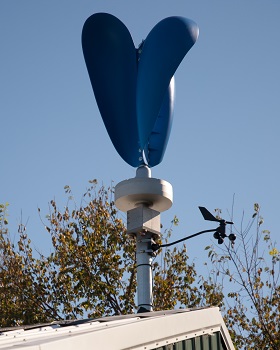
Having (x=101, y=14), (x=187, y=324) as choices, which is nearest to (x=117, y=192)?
(x=101, y=14)

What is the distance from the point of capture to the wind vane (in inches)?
341

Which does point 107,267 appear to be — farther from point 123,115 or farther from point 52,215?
point 123,115

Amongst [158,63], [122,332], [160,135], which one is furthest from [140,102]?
[122,332]

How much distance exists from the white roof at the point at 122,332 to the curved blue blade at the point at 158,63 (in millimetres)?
2882

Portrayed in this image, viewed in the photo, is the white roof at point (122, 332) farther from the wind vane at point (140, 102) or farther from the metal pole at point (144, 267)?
the wind vane at point (140, 102)

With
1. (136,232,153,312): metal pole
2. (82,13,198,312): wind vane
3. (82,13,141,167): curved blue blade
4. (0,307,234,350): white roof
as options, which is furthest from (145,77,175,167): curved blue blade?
(0,307,234,350): white roof

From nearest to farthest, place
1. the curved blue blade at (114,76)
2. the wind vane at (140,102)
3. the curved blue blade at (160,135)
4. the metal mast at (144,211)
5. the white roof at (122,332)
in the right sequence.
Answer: the white roof at (122,332) → the metal mast at (144,211) → the wind vane at (140,102) → the curved blue blade at (114,76) → the curved blue blade at (160,135)

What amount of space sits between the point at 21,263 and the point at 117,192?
29.7 ft

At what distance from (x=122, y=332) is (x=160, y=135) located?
15.5 ft

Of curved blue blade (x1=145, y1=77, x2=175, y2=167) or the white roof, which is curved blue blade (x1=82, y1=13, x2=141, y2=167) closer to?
curved blue blade (x1=145, y1=77, x2=175, y2=167)

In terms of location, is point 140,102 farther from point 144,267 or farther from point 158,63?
point 144,267

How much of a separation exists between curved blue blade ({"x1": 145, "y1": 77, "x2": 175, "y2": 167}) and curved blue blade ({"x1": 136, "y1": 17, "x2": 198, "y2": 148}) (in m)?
0.35

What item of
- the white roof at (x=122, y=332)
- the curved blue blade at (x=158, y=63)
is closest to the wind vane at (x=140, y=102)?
the curved blue blade at (x=158, y=63)

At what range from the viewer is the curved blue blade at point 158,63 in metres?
8.76
